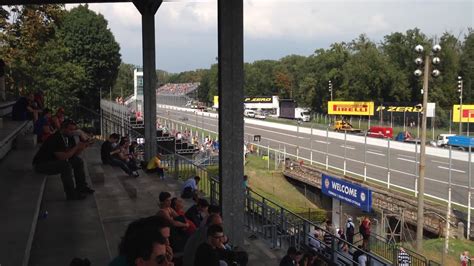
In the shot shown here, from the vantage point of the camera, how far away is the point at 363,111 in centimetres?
6194

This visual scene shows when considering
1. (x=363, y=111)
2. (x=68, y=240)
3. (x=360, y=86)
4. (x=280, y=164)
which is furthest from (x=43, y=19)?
(x=360, y=86)

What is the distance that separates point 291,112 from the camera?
80.2 m

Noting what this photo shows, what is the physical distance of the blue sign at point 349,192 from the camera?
1795 cm

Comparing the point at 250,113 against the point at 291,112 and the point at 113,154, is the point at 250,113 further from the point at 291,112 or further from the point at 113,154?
the point at 113,154

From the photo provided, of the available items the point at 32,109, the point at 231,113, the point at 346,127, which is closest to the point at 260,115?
the point at 346,127

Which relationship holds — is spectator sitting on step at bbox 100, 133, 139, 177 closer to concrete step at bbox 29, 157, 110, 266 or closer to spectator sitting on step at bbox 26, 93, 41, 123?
spectator sitting on step at bbox 26, 93, 41, 123

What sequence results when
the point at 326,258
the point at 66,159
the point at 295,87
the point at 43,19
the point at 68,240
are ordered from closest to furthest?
the point at 68,240 < the point at 66,159 < the point at 326,258 < the point at 43,19 < the point at 295,87

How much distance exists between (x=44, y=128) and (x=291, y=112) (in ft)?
230

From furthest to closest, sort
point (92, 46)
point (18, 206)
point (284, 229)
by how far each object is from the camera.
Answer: point (92, 46) → point (284, 229) → point (18, 206)

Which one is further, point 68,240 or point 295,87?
point 295,87

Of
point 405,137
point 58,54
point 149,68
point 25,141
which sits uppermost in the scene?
point 58,54

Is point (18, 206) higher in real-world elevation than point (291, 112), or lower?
higher

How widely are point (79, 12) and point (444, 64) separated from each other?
46.3 m

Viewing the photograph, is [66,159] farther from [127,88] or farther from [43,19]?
[127,88]
